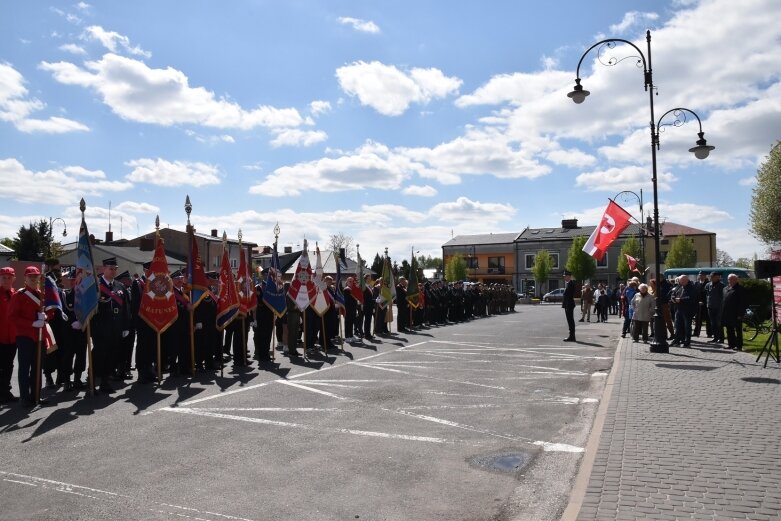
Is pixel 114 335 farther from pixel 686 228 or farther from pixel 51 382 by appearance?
pixel 686 228

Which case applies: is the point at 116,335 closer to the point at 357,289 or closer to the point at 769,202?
the point at 357,289

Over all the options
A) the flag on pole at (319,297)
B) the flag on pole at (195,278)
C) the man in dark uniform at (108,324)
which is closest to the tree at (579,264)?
the flag on pole at (319,297)

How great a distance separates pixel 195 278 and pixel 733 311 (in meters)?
12.4

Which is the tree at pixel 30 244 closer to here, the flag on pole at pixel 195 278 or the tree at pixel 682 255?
the flag on pole at pixel 195 278

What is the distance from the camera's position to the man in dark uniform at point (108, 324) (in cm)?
957

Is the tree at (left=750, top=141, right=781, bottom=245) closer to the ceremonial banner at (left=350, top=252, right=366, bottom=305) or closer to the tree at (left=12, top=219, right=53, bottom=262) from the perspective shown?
the ceremonial banner at (left=350, top=252, right=366, bottom=305)

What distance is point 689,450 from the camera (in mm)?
5773

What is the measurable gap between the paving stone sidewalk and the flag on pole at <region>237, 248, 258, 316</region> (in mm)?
7633

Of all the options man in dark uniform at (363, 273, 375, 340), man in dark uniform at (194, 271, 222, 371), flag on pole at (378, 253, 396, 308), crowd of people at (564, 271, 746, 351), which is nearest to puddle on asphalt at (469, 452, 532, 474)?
man in dark uniform at (194, 271, 222, 371)

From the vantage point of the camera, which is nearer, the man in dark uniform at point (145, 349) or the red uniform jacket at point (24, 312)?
the red uniform jacket at point (24, 312)

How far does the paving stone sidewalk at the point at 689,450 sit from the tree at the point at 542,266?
64.4m

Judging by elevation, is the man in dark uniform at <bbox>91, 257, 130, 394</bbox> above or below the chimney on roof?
below

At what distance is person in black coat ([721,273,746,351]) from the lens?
14188mm

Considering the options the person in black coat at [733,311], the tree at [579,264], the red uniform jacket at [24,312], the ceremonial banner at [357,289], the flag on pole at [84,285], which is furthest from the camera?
the tree at [579,264]
